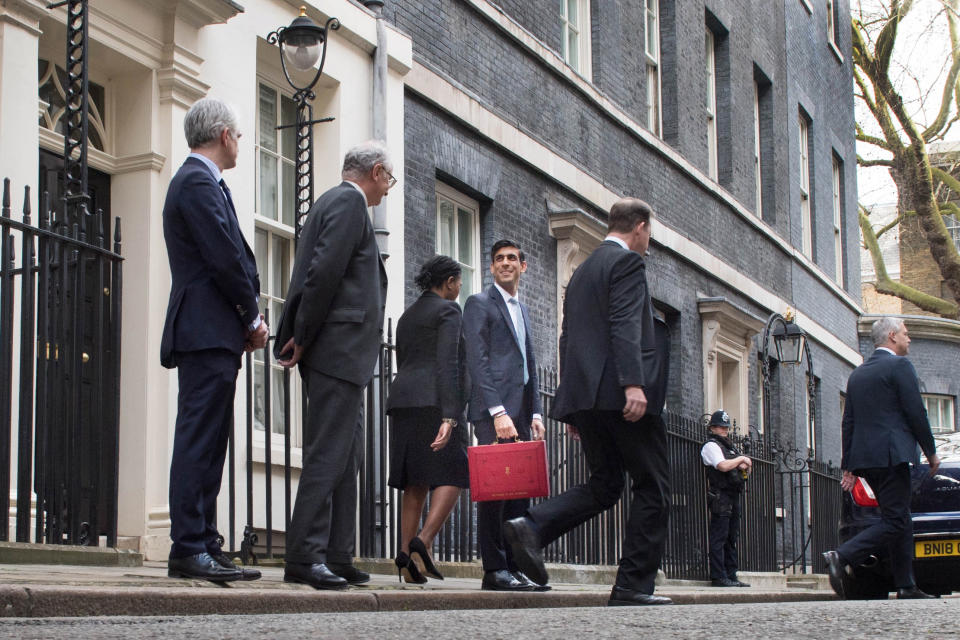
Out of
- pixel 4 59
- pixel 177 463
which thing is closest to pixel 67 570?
pixel 177 463

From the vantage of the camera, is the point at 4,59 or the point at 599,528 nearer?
the point at 4,59

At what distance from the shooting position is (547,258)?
14.0m

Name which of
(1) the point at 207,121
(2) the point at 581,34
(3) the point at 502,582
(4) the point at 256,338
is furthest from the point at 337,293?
(2) the point at 581,34

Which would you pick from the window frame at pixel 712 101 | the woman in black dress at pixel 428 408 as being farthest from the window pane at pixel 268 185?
the window frame at pixel 712 101

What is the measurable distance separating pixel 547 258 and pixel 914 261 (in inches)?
1623

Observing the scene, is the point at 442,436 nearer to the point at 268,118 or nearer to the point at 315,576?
the point at 315,576

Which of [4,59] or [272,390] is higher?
[4,59]

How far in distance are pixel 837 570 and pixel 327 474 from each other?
4.41 m

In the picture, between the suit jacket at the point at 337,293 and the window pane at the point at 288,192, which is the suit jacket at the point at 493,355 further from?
the window pane at the point at 288,192

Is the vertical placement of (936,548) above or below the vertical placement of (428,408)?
below

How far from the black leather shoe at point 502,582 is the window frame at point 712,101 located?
13.3 m

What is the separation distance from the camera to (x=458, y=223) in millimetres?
12828

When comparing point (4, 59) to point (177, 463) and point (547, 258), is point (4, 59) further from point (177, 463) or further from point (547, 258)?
point (547, 258)

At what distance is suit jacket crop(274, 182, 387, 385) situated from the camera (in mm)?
6137
